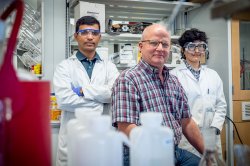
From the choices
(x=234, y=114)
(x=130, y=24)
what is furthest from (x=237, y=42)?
(x=130, y=24)

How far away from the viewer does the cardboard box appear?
8.59 ft

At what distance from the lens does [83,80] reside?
2.29m

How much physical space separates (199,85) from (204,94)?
0.10m

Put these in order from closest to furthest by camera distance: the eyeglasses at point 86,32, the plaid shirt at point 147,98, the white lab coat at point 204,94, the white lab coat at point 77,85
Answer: the plaid shirt at point 147,98, the white lab coat at point 77,85, the eyeglasses at point 86,32, the white lab coat at point 204,94

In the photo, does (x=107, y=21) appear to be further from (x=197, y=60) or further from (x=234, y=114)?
(x=234, y=114)

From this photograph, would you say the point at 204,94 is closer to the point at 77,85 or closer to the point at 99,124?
the point at 77,85

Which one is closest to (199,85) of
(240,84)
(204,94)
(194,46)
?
(204,94)

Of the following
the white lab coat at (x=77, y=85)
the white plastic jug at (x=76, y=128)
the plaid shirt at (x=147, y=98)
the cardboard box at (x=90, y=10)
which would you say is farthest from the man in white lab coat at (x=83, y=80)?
the white plastic jug at (x=76, y=128)

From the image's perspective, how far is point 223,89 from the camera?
9.77 ft

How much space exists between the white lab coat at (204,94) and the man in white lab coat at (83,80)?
74cm

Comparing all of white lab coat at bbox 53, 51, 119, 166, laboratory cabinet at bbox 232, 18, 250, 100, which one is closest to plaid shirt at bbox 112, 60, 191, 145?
white lab coat at bbox 53, 51, 119, 166

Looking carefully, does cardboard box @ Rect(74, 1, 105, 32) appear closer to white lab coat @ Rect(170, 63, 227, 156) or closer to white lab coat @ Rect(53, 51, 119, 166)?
white lab coat @ Rect(53, 51, 119, 166)

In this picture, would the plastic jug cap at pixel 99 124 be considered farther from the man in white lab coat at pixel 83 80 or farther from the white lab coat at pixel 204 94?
the white lab coat at pixel 204 94

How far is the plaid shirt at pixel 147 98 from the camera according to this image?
1.46 m
